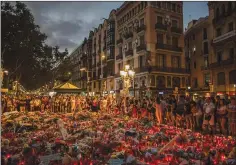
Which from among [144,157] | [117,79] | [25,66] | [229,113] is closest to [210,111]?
[229,113]

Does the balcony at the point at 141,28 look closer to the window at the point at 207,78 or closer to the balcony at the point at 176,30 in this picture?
the balcony at the point at 176,30

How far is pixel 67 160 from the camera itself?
22.4 feet

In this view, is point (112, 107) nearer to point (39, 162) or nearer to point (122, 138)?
point (122, 138)

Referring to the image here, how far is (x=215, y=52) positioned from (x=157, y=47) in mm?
9145

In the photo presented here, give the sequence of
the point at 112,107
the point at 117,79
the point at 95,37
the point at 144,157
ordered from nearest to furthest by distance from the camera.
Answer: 1. the point at 144,157
2. the point at 112,107
3. the point at 117,79
4. the point at 95,37

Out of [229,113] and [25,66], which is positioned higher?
[25,66]

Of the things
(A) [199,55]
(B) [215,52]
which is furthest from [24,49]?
(A) [199,55]

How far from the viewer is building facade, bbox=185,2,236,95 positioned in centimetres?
3434

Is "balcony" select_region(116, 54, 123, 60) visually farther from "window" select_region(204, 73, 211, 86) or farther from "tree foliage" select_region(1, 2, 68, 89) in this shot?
"tree foliage" select_region(1, 2, 68, 89)

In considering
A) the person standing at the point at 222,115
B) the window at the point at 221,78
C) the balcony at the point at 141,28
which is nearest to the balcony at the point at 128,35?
the balcony at the point at 141,28

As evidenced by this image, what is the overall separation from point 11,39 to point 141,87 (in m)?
25.0

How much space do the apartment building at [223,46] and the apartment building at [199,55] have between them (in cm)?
242

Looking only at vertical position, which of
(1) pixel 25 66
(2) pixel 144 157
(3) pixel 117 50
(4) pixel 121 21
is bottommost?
(2) pixel 144 157

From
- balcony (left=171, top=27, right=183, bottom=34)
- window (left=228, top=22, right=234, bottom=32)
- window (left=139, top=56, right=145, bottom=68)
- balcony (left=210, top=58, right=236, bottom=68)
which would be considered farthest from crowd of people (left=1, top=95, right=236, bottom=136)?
balcony (left=171, top=27, right=183, bottom=34)
